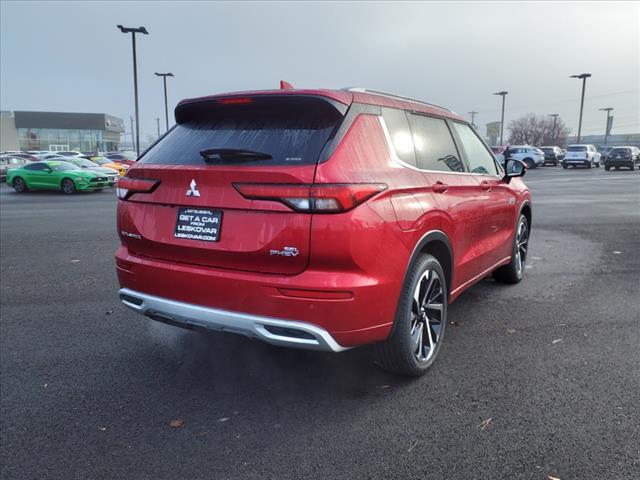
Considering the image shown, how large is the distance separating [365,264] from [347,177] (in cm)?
47

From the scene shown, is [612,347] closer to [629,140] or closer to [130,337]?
[130,337]

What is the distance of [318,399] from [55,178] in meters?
20.5

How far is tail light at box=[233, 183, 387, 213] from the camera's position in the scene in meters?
2.58

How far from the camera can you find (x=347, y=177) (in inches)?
104

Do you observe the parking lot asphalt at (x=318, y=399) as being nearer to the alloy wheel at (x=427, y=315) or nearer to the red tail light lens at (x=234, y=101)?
the alloy wheel at (x=427, y=315)

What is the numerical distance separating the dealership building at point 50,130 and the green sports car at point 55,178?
63297 millimetres

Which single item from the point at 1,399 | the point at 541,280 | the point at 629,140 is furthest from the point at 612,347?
the point at 629,140

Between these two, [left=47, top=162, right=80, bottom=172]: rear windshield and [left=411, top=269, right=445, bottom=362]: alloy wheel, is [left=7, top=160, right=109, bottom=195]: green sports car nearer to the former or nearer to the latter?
[left=47, top=162, right=80, bottom=172]: rear windshield

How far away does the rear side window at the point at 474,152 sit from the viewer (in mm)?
4320

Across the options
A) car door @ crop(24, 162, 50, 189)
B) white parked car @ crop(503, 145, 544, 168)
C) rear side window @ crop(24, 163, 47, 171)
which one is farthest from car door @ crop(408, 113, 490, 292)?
white parked car @ crop(503, 145, 544, 168)

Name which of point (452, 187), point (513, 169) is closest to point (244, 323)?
point (452, 187)

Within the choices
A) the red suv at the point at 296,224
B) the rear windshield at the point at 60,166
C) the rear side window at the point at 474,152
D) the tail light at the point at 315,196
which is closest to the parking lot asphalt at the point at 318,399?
the red suv at the point at 296,224

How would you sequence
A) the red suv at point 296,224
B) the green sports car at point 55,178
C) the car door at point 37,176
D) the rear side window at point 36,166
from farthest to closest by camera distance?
the rear side window at point 36,166, the car door at point 37,176, the green sports car at point 55,178, the red suv at point 296,224

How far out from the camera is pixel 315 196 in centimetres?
258
